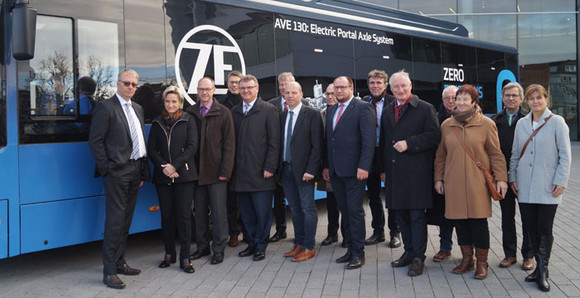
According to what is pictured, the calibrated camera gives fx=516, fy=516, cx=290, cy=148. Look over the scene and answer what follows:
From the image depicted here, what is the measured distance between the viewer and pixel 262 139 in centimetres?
560

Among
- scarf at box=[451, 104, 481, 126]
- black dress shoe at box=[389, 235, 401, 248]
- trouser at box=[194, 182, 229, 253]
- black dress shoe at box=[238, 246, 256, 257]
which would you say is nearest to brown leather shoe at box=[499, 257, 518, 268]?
black dress shoe at box=[389, 235, 401, 248]

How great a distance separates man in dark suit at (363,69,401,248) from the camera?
6.05 meters

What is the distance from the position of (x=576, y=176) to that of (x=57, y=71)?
38.7ft

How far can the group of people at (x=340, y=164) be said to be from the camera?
4.73 meters

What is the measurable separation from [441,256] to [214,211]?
8.08 feet

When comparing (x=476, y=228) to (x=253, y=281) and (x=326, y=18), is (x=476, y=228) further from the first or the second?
(x=326, y=18)

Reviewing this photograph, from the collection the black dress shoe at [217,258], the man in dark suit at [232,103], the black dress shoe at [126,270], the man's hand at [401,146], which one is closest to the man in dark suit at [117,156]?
the black dress shoe at [126,270]

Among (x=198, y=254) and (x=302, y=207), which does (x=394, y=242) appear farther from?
(x=198, y=254)

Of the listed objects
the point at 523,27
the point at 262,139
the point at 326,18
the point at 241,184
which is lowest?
the point at 241,184

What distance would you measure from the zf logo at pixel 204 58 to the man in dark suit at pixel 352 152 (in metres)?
1.51

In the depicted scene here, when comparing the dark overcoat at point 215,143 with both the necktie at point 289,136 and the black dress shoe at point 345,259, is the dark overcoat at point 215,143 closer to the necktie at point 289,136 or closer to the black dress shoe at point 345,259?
the necktie at point 289,136

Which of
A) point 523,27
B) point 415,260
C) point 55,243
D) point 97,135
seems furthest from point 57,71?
point 523,27

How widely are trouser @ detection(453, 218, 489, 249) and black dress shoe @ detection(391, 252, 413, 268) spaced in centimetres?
55

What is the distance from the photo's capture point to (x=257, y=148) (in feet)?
18.3
